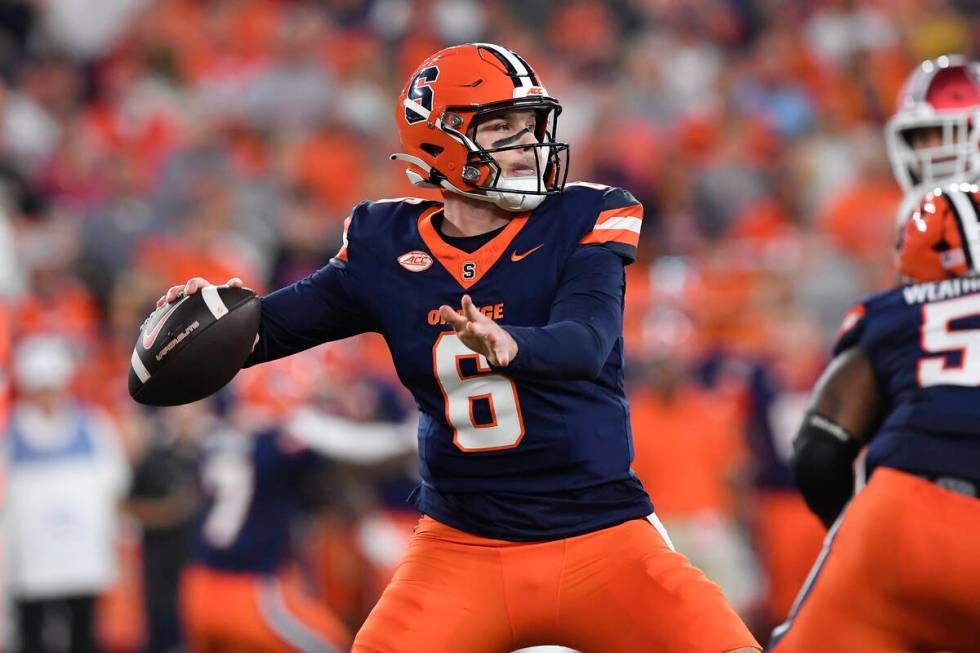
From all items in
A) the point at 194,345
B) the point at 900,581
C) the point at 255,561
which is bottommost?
the point at 255,561

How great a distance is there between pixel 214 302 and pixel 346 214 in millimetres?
6346

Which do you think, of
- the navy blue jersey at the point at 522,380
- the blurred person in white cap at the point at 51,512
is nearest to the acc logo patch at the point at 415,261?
the navy blue jersey at the point at 522,380

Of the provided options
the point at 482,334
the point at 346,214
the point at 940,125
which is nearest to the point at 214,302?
the point at 482,334

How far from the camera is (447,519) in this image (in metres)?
3.33

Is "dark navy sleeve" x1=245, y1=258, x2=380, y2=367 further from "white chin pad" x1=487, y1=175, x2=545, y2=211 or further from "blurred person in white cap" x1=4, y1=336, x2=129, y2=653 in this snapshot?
"blurred person in white cap" x1=4, y1=336, x2=129, y2=653

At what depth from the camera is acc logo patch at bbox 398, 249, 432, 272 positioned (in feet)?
11.0

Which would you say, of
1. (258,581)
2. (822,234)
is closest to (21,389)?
(258,581)

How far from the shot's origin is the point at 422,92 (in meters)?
3.50

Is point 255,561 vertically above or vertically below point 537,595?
below

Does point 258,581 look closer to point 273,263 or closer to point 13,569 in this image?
point 13,569

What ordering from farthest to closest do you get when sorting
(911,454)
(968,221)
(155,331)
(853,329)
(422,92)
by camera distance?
(853,329), (968,221), (911,454), (422,92), (155,331)

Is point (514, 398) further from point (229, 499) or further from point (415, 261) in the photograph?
point (229, 499)

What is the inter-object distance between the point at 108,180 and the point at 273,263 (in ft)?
4.64

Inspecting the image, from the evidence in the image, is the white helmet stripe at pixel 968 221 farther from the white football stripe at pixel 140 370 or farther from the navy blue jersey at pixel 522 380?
the white football stripe at pixel 140 370
